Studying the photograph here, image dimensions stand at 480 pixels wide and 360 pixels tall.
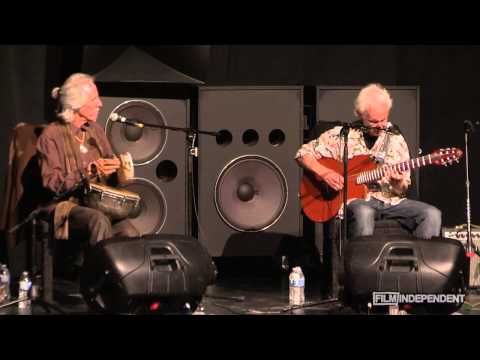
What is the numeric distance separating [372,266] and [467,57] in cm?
245

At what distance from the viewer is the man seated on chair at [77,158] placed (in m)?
4.69

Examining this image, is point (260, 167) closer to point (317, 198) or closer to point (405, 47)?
point (317, 198)

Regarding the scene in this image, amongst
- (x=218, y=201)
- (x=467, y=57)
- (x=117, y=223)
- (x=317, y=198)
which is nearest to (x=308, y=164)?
(x=317, y=198)

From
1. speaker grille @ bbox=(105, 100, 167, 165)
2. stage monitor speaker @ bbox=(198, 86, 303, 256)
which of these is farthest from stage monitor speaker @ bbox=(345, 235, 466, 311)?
speaker grille @ bbox=(105, 100, 167, 165)

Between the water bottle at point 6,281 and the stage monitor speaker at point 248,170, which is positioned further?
the stage monitor speaker at point 248,170

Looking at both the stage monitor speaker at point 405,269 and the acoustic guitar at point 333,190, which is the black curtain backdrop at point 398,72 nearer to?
the acoustic guitar at point 333,190

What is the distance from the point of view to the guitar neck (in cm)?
486

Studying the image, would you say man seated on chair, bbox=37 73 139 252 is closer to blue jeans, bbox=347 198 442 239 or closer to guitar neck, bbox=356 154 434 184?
blue jeans, bbox=347 198 442 239

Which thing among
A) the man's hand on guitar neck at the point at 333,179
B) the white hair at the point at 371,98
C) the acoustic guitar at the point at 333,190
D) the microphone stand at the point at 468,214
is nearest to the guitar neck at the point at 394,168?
the acoustic guitar at the point at 333,190

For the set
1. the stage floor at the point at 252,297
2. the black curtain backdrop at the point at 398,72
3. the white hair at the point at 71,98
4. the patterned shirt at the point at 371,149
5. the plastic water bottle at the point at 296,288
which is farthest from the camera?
the black curtain backdrop at the point at 398,72

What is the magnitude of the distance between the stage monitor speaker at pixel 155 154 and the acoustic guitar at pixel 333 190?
83 centimetres

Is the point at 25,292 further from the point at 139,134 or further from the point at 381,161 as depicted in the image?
the point at 381,161

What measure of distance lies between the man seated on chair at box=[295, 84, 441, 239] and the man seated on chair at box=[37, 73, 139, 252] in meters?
1.15

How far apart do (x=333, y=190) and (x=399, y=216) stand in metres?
0.41
